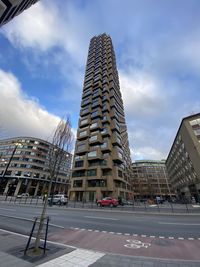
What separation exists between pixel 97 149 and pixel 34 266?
46199mm

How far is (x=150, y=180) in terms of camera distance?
110125 millimetres

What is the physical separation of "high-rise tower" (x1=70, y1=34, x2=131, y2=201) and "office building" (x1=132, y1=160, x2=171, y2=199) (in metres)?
52.4

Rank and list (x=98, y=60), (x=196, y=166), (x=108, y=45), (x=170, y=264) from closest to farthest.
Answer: (x=170, y=264), (x=196, y=166), (x=98, y=60), (x=108, y=45)

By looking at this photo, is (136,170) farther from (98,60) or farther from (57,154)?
(57,154)

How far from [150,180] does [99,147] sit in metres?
74.4

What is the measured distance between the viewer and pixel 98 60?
262ft

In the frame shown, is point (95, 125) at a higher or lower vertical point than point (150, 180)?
higher

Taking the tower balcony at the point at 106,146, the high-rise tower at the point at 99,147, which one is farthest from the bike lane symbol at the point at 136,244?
the tower balcony at the point at 106,146

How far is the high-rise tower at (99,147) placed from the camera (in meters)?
47.7

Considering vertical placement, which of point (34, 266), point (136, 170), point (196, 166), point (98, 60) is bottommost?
point (34, 266)

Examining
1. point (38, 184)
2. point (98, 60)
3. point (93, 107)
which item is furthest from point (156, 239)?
point (98, 60)

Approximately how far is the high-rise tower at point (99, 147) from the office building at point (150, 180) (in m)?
52.4

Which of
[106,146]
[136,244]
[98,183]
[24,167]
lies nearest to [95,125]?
[106,146]

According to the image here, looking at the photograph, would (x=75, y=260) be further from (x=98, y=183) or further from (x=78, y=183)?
(x=78, y=183)
